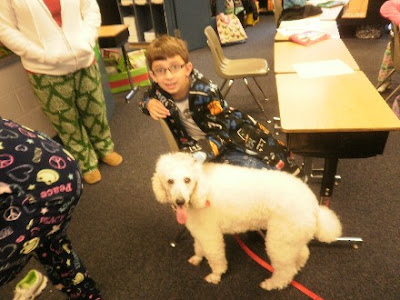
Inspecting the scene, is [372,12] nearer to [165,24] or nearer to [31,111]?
[165,24]

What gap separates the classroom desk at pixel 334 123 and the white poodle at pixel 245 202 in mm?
195

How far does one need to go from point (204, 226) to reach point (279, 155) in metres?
0.54

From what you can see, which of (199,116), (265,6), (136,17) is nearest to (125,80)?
(136,17)

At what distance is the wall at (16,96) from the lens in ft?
7.52

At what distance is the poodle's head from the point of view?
3.99ft

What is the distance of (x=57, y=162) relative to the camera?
954 mm

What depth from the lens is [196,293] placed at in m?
1.56

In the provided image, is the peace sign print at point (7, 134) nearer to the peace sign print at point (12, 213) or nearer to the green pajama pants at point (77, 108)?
the peace sign print at point (12, 213)

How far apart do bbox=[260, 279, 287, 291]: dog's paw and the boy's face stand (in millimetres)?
1035

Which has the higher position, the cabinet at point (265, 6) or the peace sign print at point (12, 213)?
the peace sign print at point (12, 213)

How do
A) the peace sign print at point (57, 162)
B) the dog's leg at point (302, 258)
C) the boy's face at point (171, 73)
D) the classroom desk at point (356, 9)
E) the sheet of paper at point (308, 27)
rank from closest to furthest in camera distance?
the peace sign print at point (57, 162)
the boy's face at point (171, 73)
the dog's leg at point (302, 258)
the sheet of paper at point (308, 27)
the classroom desk at point (356, 9)

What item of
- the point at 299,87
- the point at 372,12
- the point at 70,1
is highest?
the point at 70,1

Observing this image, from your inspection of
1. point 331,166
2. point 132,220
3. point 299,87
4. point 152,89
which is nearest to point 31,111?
point 132,220

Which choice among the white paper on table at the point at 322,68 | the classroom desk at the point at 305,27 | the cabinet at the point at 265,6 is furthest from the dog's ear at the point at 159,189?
the cabinet at the point at 265,6
